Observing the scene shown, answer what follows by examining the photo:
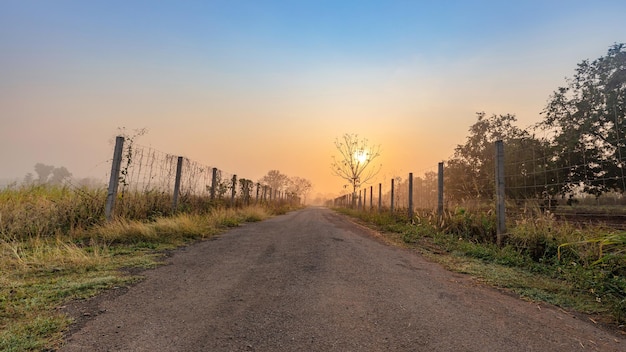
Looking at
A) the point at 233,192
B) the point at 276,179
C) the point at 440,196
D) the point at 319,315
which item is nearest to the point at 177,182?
the point at 233,192

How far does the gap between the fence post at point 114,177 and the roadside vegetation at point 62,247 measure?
22cm

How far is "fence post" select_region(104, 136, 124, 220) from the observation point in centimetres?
632

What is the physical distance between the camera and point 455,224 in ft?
23.6

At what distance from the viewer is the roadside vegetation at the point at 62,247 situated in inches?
83.4

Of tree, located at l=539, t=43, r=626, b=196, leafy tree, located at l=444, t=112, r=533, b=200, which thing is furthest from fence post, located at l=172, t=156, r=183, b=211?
leafy tree, located at l=444, t=112, r=533, b=200

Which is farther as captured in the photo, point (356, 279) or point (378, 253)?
point (378, 253)

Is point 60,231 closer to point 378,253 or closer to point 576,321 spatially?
point 378,253

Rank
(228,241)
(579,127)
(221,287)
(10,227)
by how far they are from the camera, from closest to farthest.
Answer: (221,287) < (10,227) < (228,241) < (579,127)

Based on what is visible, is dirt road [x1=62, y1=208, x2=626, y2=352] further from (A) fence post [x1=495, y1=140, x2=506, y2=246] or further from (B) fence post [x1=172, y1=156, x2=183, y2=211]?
(B) fence post [x1=172, y1=156, x2=183, y2=211]

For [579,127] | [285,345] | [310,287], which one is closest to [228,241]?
[310,287]

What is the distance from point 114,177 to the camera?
6523 millimetres

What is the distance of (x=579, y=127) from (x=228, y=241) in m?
19.2

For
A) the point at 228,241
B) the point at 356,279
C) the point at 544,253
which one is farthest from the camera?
the point at 228,241

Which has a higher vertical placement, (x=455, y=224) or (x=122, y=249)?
(x=455, y=224)
